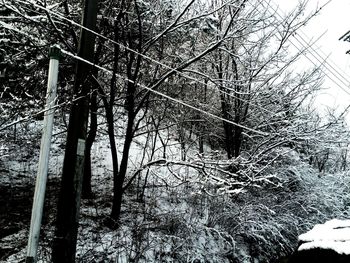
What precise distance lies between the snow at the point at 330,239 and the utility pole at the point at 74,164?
3.28 m

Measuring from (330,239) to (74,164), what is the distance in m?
3.73

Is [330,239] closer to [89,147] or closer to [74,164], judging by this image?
[74,164]

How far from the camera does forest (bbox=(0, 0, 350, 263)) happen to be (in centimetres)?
646

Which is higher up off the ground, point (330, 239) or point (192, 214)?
point (192, 214)

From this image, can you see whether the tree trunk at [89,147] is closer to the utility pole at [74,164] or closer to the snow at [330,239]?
the utility pole at [74,164]

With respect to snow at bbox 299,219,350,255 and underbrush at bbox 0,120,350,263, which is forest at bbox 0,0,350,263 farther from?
snow at bbox 299,219,350,255

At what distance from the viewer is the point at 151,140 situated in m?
12.5

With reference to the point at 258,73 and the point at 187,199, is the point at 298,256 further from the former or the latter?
the point at 258,73

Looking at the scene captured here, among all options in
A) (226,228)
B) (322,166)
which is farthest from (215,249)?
(322,166)

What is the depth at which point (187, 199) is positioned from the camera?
10117 mm

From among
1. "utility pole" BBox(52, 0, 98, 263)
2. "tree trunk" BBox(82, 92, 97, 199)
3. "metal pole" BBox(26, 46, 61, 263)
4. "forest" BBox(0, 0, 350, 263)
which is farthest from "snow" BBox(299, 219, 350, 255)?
"tree trunk" BBox(82, 92, 97, 199)

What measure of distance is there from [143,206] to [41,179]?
536cm

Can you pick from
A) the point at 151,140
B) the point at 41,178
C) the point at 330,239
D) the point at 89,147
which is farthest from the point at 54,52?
the point at 151,140

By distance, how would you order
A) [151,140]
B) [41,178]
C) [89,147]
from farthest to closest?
[151,140] < [89,147] < [41,178]
